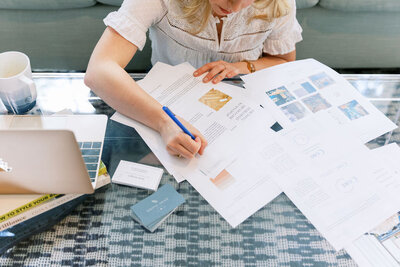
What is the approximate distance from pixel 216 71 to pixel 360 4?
0.96 meters

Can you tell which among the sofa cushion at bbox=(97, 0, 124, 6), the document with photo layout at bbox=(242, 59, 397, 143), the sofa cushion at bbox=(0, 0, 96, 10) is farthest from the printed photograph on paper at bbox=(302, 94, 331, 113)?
the sofa cushion at bbox=(0, 0, 96, 10)

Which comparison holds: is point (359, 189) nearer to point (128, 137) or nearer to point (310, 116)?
point (310, 116)

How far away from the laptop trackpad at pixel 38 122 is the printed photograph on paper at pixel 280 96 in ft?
1.77

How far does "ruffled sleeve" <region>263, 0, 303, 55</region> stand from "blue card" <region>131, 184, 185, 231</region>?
0.60 m

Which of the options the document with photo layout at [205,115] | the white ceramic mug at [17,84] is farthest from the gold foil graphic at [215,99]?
the white ceramic mug at [17,84]

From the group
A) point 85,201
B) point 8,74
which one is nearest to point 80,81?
point 8,74

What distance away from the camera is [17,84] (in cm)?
86

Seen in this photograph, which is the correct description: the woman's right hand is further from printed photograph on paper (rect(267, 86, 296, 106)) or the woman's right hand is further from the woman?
printed photograph on paper (rect(267, 86, 296, 106))

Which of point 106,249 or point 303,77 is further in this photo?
point 303,77

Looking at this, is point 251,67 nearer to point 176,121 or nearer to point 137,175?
point 176,121

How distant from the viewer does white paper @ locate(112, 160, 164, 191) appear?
82 centimetres

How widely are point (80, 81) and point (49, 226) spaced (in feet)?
1.44

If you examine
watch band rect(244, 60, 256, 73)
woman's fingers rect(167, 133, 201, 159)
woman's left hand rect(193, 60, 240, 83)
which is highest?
woman's left hand rect(193, 60, 240, 83)

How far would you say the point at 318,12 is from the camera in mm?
1652
